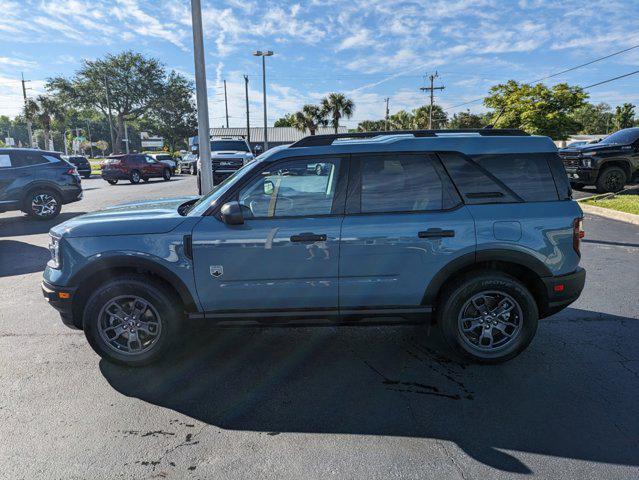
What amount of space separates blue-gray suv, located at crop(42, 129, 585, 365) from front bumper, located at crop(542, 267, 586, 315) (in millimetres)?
11

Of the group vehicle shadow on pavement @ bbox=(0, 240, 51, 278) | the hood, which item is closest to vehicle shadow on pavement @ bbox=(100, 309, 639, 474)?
the hood

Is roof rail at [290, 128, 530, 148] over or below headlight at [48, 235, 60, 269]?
over

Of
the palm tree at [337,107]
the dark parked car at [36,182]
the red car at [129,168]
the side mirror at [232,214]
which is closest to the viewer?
the side mirror at [232,214]

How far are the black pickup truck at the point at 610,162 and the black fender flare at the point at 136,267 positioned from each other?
13215 millimetres

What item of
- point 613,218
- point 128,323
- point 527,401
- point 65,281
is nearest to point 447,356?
point 527,401

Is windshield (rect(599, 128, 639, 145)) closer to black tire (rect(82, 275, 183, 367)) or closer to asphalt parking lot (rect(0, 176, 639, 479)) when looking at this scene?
asphalt parking lot (rect(0, 176, 639, 479))

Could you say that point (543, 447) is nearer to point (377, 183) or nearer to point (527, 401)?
point (527, 401)

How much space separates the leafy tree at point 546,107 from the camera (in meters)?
25.0

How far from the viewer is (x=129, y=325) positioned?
3734 millimetres

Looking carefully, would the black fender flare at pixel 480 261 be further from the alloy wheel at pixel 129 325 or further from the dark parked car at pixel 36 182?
the dark parked car at pixel 36 182

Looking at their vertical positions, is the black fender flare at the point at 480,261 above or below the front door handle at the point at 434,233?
below

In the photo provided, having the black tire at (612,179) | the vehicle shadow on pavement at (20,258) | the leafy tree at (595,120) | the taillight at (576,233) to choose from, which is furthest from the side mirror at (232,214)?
the leafy tree at (595,120)

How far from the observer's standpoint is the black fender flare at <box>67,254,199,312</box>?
140 inches

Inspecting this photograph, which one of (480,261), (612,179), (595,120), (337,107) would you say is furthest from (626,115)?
(480,261)
